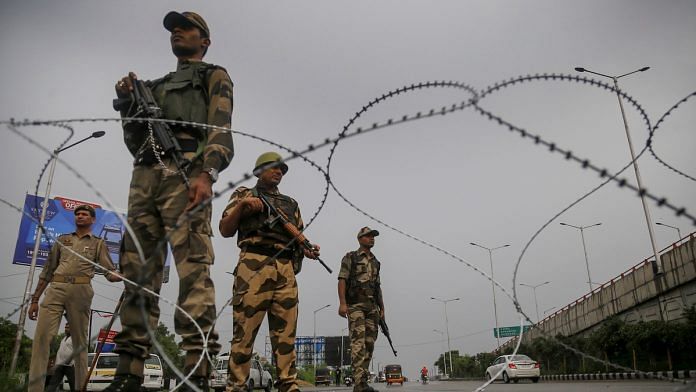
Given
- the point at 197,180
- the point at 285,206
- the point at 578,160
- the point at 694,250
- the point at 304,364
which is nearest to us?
the point at 578,160

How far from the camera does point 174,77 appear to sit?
3225mm

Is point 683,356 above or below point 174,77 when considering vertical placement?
below

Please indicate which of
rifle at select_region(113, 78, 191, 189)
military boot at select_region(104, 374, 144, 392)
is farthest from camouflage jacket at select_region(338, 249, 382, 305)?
military boot at select_region(104, 374, 144, 392)

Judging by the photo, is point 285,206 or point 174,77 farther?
point 285,206

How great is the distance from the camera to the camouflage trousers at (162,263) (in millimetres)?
2674

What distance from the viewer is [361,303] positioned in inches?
263

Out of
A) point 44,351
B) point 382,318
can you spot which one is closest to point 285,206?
point 44,351

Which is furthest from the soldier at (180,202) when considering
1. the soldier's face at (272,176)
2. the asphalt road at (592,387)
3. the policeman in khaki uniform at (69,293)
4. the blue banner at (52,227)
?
the blue banner at (52,227)

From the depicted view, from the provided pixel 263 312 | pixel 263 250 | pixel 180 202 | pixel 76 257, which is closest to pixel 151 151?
pixel 180 202

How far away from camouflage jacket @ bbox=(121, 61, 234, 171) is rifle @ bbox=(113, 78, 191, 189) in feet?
0.27

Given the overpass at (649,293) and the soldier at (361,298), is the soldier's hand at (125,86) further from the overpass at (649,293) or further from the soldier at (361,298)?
the overpass at (649,293)

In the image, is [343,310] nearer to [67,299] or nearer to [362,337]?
[362,337]

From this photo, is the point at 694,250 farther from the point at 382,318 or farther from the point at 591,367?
the point at 382,318

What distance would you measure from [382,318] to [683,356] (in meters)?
11.6
